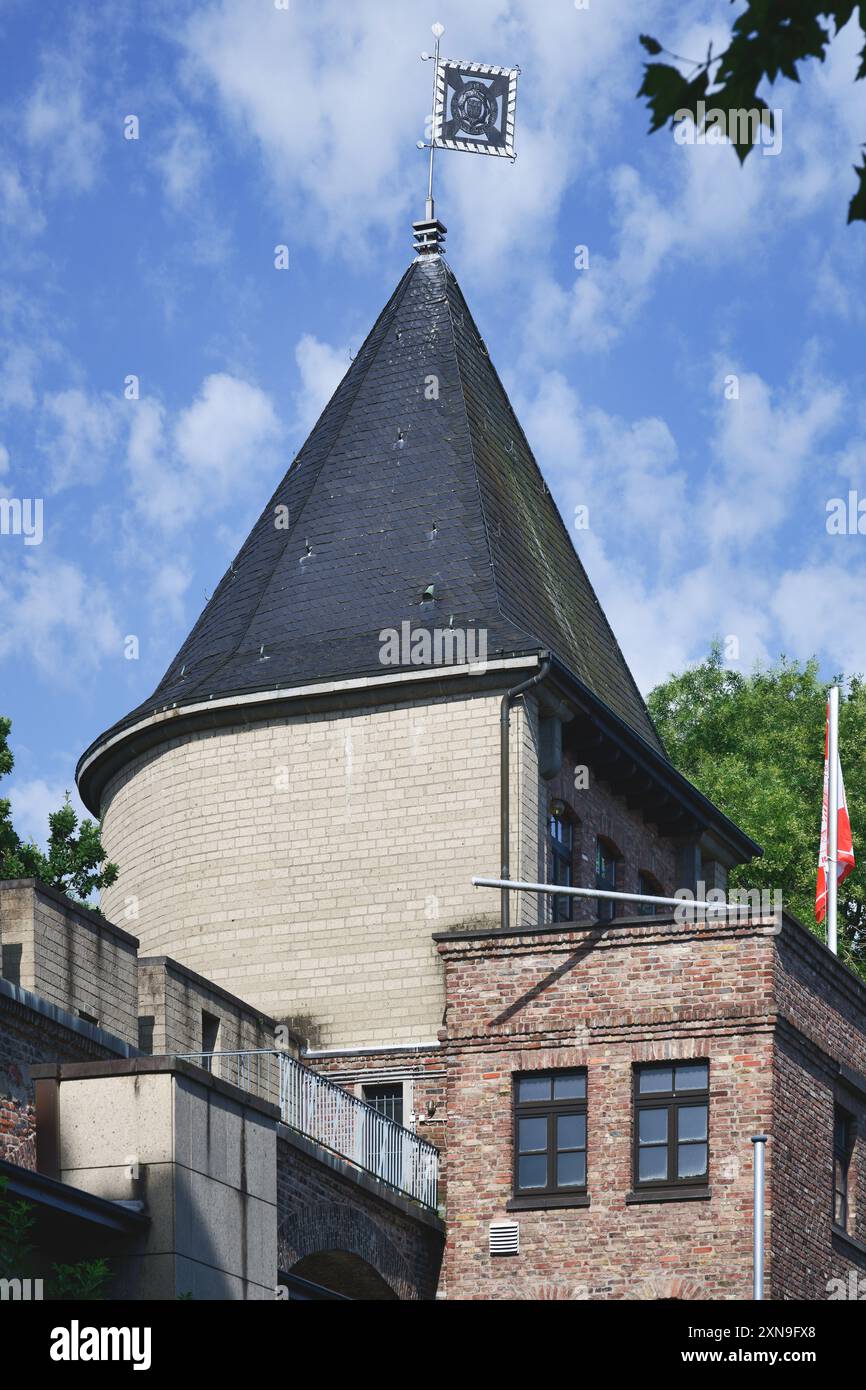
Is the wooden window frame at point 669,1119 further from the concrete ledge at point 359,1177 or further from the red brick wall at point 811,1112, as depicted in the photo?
the concrete ledge at point 359,1177

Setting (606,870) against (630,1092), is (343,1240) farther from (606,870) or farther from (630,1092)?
(606,870)

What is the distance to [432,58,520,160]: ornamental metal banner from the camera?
40.6m

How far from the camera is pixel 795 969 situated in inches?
1137

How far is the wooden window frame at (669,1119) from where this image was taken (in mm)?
27750

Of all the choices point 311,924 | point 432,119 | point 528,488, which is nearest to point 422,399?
point 528,488

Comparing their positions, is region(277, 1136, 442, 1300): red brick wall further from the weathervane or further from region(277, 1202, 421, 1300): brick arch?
the weathervane

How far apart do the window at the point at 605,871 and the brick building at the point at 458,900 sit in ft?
0.13

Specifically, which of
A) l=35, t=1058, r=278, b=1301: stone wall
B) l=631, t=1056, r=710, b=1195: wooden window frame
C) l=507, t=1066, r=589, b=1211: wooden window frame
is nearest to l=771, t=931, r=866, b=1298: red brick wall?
l=631, t=1056, r=710, b=1195: wooden window frame

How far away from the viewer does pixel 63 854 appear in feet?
111

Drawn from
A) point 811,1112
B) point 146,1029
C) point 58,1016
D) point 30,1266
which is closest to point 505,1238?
point 811,1112

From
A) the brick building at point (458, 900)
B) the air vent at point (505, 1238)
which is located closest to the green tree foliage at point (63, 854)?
the brick building at point (458, 900)

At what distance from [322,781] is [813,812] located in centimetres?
1967
